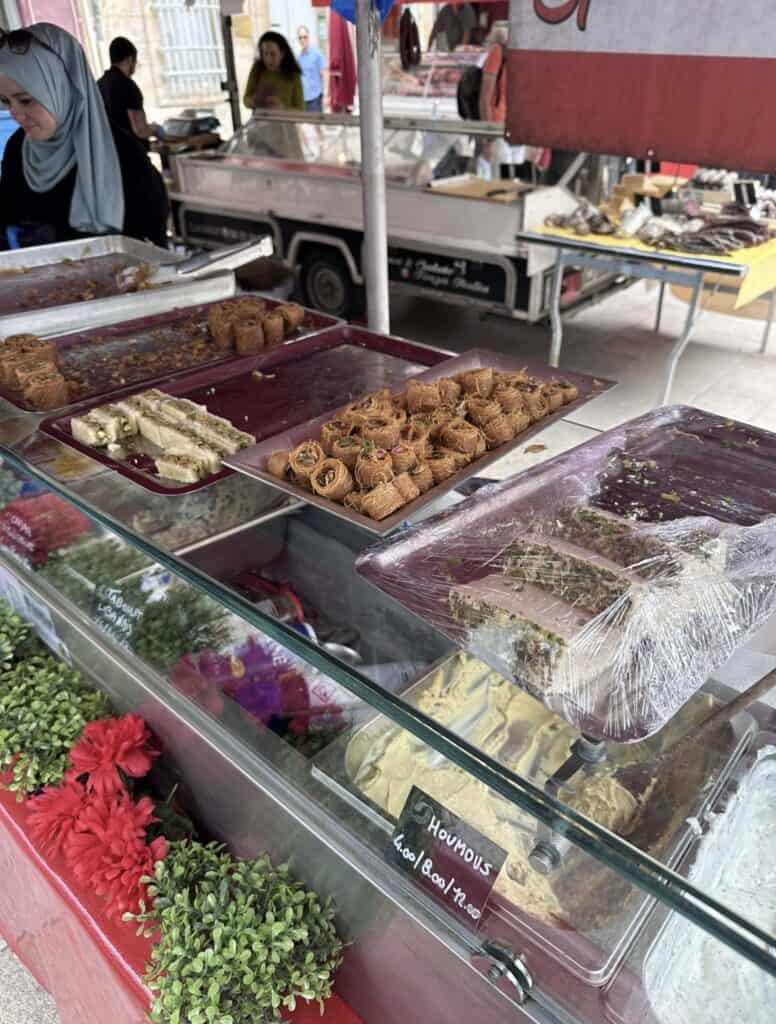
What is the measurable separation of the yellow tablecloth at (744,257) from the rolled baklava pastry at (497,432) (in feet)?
8.92

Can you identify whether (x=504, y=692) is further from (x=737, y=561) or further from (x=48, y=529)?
(x=48, y=529)

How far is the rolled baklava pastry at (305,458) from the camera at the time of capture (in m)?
1.31

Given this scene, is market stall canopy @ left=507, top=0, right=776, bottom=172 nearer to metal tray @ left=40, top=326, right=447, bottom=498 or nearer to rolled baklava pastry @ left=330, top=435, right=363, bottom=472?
metal tray @ left=40, top=326, right=447, bottom=498

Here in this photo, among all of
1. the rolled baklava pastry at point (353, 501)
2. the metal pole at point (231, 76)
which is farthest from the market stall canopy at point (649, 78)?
the metal pole at point (231, 76)

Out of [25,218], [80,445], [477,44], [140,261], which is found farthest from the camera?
[477,44]

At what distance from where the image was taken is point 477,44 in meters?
10.1

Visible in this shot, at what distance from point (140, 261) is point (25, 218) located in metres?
0.73

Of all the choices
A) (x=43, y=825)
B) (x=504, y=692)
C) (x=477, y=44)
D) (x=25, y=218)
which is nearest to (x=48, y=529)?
(x=43, y=825)

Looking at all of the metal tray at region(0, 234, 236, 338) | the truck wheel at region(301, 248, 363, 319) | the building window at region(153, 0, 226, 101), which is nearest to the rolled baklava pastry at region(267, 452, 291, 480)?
the metal tray at region(0, 234, 236, 338)

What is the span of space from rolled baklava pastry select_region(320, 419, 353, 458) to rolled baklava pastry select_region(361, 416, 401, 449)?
4cm

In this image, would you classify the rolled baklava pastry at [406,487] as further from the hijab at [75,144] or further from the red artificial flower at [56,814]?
the hijab at [75,144]

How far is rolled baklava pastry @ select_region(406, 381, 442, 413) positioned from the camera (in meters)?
1.53

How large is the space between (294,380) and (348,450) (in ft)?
2.08

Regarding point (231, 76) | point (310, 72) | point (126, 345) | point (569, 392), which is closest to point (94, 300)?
point (126, 345)
